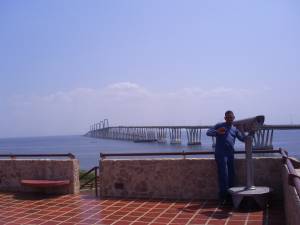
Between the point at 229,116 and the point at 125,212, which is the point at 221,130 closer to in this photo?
the point at 229,116

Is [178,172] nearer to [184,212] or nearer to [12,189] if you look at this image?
[184,212]

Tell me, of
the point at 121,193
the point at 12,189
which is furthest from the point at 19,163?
the point at 121,193

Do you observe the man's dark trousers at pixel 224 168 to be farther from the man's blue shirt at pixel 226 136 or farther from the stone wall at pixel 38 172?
the stone wall at pixel 38 172

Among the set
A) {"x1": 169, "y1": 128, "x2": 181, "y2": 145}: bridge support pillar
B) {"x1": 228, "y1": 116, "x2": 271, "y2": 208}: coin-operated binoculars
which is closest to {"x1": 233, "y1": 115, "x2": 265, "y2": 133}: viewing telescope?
{"x1": 228, "y1": 116, "x2": 271, "y2": 208}: coin-operated binoculars

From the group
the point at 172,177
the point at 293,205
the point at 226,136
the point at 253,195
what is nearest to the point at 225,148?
the point at 226,136

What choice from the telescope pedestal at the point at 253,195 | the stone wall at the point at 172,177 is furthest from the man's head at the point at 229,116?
the telescope pedestal at the point at 253,195

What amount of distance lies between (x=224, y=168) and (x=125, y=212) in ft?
5.41

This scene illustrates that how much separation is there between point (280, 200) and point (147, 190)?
2267 mm

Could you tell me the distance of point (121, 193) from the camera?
7.69 m

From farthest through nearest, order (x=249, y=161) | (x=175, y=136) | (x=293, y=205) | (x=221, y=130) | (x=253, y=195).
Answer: (x=175, y=136) → (x=221, y=130) → (x=249, y=161) → (x=253, y=195) → (x=293, y=205)

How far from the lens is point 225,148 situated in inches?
258

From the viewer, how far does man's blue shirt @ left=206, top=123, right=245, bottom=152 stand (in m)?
6.52

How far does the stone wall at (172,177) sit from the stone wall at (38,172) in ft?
2.19

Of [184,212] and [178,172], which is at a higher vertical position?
[178,172]
